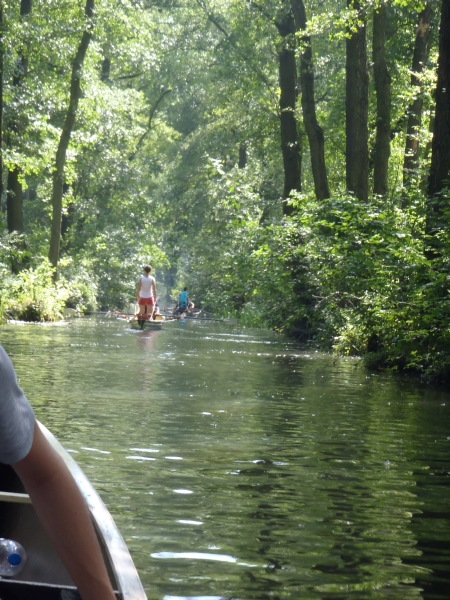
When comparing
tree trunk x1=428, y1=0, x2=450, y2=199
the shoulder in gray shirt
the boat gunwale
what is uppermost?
tree trunk x1=428, y1=0, x2=450, y2=199

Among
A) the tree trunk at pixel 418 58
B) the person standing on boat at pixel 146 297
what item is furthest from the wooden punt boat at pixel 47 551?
the person standing on boat at pixel 146 297

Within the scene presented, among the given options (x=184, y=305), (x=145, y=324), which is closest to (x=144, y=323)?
(x=145, y=324)

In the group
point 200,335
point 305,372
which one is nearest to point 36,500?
point 305,372

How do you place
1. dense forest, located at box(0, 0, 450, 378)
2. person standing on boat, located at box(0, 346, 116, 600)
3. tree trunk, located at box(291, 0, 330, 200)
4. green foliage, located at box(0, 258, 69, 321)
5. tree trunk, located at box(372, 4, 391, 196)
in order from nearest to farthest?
1. person standing on boat, located at box(0, 346, 116, 600)
2. dense forest, located at box(0, 0, 450, 378)
3. tree trunk, located at box(372, 4, 391, 196)
4. tree trunk, located at box(291, 0, 330, 200)
5. green foliage, located at box(0, 258, 69, 321)

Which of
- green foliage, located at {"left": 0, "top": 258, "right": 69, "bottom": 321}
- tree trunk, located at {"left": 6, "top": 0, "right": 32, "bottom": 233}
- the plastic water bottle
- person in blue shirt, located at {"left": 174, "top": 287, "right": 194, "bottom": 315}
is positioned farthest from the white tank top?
the plastic water bottle

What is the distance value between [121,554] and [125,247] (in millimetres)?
50141

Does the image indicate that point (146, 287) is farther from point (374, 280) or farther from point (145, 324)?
point (374, 280)

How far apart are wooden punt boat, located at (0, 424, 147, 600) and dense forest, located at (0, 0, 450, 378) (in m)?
9.82

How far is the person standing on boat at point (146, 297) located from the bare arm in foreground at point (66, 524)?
91.1 feet

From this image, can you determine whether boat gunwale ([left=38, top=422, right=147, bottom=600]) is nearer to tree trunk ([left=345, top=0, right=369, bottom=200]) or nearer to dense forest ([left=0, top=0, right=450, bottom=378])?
dense forest ([left=0, top=0, right=450, bottom=378])

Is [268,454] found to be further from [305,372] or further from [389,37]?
[389,37]

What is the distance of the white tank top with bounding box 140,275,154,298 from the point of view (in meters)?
30.5

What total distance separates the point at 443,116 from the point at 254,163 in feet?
113

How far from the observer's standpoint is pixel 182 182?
57.7 m
